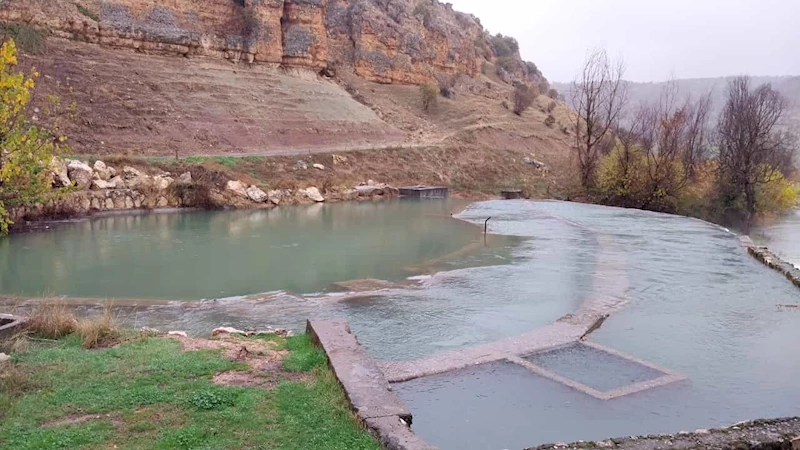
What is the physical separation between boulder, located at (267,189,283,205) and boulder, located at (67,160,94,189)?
6.80 metres

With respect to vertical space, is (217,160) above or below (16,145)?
below

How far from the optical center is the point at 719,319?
9.45 m

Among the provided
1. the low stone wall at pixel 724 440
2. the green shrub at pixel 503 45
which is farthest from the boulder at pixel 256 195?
the green shrub at pixel 503 45

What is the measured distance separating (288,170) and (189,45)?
11762 millimetres

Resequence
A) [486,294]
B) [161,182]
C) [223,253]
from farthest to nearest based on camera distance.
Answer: [161,182] < [223,253] < [486,294]

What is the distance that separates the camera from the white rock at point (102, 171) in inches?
862

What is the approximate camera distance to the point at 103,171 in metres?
22.0

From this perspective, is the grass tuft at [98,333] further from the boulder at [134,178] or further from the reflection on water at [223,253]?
the boulder at [134,178]

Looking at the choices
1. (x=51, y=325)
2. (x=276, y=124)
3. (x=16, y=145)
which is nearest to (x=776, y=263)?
(x=51, y=325)

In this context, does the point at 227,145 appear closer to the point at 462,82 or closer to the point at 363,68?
the point at 363,68

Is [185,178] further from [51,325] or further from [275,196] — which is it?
[51,325]

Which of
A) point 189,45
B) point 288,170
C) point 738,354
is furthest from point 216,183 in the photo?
point 738,354

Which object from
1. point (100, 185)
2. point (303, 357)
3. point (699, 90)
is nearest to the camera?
point (303, 357)

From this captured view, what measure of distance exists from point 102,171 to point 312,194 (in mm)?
8473
